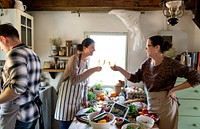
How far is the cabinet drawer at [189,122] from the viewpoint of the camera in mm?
2535

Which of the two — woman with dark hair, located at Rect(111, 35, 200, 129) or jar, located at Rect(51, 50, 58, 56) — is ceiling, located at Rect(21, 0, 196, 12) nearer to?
jar, located at Rect(51, 50, 58, 56)

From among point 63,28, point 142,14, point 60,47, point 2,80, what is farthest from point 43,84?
point 142,14

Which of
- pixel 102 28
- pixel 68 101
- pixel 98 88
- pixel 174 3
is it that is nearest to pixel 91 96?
pixel 98 88

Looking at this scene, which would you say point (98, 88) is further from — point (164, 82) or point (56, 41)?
point (164, 82)

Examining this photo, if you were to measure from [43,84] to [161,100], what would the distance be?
1889mm

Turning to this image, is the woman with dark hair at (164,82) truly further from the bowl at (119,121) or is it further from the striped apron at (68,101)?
the striped apron at (68,101)

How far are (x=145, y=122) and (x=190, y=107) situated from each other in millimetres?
1377

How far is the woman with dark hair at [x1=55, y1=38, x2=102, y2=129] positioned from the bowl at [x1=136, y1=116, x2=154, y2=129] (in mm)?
661

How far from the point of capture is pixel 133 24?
2646 millimetres

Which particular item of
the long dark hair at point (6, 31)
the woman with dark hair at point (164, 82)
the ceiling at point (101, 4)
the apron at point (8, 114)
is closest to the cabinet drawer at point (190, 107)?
the woman with dark hair at point (164, 82)

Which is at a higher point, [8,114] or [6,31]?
[6,31]

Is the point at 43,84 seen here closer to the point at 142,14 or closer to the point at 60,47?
the point at 60,47

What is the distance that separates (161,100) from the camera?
5.53ft

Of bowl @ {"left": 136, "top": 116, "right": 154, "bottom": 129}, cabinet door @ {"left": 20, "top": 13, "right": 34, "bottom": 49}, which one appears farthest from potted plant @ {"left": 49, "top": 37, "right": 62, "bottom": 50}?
bowl @ {"left": 136, "top": 116, "right": 154, "bottom": 129}
